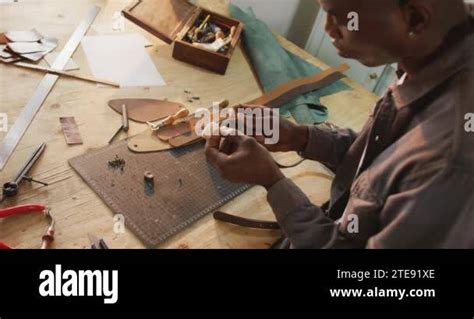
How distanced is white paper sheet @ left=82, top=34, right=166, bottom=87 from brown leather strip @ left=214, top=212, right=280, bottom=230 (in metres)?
0.59

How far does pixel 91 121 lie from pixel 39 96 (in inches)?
6.7

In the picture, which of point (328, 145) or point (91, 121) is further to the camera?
point (91, 121)

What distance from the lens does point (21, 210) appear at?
3.23 ft

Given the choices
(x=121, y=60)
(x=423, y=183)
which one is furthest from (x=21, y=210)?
(x=423, y=183)

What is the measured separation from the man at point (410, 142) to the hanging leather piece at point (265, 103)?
1.38 feet

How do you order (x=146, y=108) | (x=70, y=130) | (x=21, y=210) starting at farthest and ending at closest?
(x=146, y=108), (x=70, y=130), (x=21, y=210)

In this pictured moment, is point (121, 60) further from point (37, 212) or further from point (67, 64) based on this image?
point (37, 212)

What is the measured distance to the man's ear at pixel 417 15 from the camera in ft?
2.36

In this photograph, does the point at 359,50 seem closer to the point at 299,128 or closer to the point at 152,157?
the point at 299,128

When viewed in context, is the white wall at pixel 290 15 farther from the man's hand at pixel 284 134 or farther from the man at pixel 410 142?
the man at pixel 410 142

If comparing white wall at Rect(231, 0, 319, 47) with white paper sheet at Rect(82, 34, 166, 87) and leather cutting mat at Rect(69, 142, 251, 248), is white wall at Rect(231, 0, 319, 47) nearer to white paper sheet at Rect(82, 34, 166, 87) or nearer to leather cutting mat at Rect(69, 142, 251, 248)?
white paper sheet at Rect(82, 34, 166, 87)

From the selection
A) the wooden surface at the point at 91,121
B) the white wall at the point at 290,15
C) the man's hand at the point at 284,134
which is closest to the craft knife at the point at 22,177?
the wooden surface at the point at 91,121
